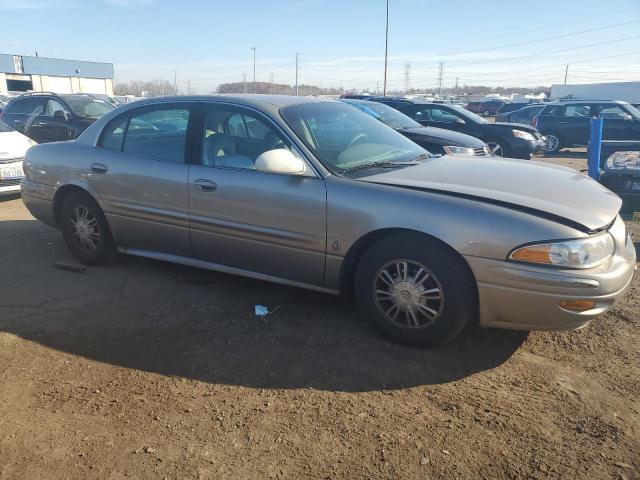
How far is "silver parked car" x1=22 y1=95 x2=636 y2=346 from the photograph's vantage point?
3006 millimetres

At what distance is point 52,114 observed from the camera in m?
12.3

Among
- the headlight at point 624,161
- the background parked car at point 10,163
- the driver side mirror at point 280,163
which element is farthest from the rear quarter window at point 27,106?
the headlight at point 624,161

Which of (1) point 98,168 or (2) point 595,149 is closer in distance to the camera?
(1) point 98,168

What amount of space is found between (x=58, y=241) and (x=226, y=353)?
3.52 m

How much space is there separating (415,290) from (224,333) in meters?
1.34

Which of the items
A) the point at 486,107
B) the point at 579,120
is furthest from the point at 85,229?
the point at 486,107

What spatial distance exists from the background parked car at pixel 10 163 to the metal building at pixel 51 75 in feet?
178

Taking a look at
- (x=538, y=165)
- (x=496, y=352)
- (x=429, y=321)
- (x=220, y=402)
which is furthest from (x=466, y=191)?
(x=220, y=402)

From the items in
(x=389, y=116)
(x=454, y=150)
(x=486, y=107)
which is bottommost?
(x=454, y=150)

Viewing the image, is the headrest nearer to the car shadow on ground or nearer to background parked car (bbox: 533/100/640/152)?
the car shadow on ground

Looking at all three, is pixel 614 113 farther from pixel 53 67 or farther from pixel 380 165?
pixel 53 67

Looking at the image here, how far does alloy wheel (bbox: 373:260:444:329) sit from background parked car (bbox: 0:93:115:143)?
33.5 ft

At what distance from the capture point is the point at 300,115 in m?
4.05

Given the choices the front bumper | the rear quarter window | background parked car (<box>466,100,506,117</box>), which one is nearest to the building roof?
background parked car (<box>466,100,506,117</box>)
